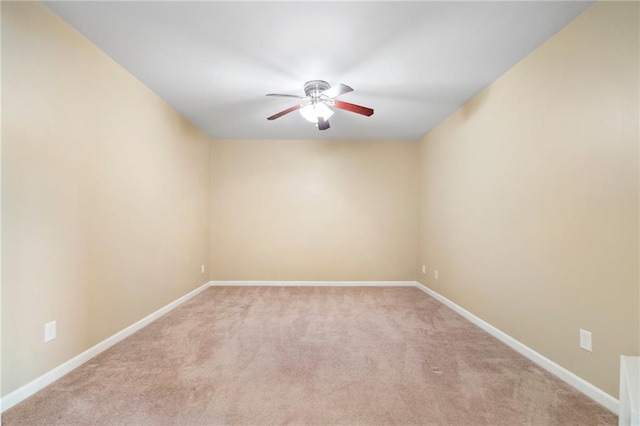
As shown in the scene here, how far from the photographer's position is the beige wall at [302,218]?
4844 mm

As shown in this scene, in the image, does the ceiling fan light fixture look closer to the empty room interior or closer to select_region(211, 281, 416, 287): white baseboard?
the empty room interior

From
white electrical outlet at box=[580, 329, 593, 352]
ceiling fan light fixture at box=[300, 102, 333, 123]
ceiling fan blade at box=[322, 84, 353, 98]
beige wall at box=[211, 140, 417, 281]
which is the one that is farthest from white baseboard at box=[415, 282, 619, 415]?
ceiling fan light fixture at box=[300, 102, 333, 123]

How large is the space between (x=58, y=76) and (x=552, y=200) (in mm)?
3601

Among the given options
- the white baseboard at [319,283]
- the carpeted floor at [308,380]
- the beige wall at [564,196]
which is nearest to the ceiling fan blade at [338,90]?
the beige wall at [564,196]

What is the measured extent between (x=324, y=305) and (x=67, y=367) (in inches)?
99.4

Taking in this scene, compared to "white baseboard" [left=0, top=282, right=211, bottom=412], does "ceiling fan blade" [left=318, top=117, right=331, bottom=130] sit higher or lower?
higher

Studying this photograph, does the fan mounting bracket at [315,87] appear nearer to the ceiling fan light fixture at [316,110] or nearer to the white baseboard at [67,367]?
the ceiling fan light fixture at [316,110]

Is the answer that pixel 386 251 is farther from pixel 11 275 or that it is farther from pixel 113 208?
pixel 11 275

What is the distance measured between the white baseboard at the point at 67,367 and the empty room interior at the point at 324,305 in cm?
2

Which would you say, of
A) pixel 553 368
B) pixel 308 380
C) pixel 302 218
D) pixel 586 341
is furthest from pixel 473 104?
pixel 308 380

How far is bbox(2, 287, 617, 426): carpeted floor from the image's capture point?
1.58 metres

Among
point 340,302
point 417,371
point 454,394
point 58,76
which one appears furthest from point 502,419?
point 58,76

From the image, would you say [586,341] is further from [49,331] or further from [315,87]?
[49,331]

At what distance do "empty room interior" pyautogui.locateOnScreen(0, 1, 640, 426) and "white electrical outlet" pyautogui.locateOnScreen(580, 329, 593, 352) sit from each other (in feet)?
0.05
